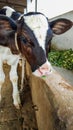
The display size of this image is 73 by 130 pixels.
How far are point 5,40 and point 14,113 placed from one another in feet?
2.78

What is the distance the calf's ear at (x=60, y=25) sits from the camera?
7.52 ft

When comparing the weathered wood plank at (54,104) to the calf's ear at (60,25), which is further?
the calf's ear at (60,25)

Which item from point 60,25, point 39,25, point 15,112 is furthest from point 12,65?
point 39,25

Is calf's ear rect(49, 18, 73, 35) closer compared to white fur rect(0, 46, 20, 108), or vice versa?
calf's ear rect(49, 18, 73, 35)

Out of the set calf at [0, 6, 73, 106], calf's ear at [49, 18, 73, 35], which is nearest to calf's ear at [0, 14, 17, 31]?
calf at [0, 6, 73, 106]

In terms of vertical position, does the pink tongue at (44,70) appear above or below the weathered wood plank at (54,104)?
above

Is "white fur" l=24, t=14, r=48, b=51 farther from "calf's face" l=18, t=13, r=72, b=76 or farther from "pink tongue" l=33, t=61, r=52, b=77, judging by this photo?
"pink tongue" l=33, t=61, r=52, b=77

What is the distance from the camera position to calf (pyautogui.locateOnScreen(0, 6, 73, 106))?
6.83 ft

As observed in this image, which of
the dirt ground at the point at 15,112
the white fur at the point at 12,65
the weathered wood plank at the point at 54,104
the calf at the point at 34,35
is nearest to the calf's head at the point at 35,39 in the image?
the calf at the point at 34,35

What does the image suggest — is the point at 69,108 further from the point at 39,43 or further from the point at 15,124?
the point at 15,124

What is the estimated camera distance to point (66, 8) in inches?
203

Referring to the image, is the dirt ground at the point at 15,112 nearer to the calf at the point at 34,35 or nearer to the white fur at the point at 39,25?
the calf at the point at 34,35

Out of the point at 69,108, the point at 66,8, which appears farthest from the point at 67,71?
the point at 69,108

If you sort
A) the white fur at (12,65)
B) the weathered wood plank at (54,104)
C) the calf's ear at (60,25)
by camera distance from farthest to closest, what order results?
the white fur at (12,65), the calf's ear at (60,25), the weathered wood plank at (54,104)
